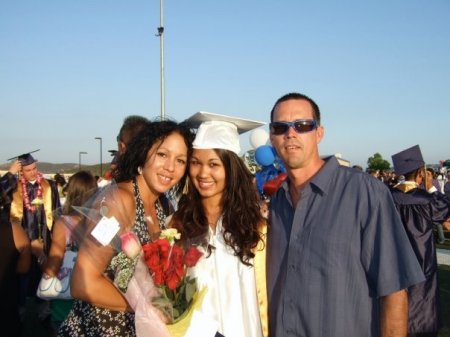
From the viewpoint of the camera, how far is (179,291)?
2.00 metres

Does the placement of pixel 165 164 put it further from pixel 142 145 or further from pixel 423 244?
pixel 423 244

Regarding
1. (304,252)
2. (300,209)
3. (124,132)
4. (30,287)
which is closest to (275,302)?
(304,252)

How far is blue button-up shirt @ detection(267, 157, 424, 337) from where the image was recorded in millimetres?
1910

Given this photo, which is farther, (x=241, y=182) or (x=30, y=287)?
(x=30, y=287)

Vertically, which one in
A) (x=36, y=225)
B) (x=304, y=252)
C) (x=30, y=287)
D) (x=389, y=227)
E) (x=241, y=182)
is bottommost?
(x=30, y=287)

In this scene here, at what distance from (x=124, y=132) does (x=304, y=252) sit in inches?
86.4

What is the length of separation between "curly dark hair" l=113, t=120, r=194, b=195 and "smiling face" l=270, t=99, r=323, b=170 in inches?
29.2

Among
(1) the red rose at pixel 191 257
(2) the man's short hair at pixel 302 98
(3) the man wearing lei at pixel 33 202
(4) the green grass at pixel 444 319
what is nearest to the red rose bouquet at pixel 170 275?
(1) the red rose at pixel 191 257

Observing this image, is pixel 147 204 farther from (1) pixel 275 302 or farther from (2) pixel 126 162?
(1) pixel 275 302

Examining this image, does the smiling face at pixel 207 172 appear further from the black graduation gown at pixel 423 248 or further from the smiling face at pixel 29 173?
the smiling face at pixel 29 173

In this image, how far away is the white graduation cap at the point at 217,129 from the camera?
2785 mm

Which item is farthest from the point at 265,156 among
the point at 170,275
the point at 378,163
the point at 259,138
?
the point at 378,163

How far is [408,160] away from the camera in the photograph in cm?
489

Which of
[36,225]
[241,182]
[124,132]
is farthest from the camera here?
[36,225]
